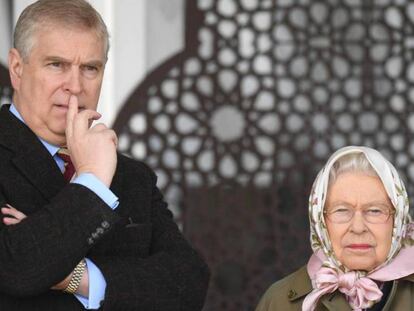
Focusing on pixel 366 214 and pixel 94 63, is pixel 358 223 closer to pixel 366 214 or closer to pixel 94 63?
pixel 366 214

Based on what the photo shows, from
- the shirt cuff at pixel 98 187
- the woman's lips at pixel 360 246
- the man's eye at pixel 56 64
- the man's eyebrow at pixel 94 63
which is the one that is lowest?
the woman's lips at pixel 360 246

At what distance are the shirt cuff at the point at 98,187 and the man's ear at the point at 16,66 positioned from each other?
343 millimetres

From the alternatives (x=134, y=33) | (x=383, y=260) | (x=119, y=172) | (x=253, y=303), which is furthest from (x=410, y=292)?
(x=134, y=33)

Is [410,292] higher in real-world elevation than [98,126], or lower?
lower

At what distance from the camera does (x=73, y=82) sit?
10.9 ft

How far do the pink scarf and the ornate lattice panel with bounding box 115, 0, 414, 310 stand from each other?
67.9 inches

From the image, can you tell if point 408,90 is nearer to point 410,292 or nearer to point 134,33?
point 134,33

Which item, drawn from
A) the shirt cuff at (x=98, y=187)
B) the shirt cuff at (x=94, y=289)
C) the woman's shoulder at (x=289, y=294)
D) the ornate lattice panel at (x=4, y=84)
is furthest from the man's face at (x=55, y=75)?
the ornate lattice panel at (x=4, y=84)

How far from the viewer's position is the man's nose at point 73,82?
333cm

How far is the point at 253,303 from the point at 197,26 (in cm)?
119

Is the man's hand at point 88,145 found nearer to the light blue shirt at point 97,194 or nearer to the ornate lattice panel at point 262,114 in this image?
the light blue shirt at point 97,194

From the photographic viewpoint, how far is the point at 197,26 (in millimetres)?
5559

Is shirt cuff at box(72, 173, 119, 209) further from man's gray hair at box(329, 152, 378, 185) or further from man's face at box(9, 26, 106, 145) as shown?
man's gray hair at box(329, 152, 378, 185)

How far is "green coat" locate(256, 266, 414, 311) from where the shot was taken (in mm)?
3734
